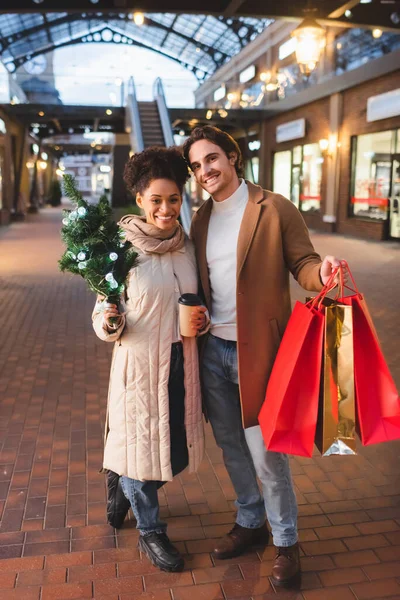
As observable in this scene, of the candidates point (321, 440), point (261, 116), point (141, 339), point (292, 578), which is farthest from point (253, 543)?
point (261, 116)

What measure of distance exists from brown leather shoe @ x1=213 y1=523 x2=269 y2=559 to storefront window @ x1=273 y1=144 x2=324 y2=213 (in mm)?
19017

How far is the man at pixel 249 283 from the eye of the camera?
246 centimetres

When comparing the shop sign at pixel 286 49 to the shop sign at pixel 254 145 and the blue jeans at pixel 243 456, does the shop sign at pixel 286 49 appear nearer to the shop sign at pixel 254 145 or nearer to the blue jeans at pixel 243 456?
the shop sign at pixel 254 145

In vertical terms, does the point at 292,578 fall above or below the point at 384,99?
below

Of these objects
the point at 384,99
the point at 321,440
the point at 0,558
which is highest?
the point at 384,99

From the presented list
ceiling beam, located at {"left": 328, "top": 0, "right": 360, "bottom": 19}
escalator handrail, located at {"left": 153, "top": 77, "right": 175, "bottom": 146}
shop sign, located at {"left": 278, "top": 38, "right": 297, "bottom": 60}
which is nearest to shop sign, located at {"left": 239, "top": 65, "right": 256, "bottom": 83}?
shop sign, located at {"left": 278, "top": 38, "right": 297, "bottom": 60}

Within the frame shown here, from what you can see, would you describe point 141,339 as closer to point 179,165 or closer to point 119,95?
point 179,165

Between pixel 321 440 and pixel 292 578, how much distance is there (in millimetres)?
701

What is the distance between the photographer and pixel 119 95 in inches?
901

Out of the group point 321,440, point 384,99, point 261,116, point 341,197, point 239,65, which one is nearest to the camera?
point 321,440

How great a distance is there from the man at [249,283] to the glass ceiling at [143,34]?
33856 millimetres

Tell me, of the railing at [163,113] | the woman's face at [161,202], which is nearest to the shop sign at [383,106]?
the railing at [163,113]

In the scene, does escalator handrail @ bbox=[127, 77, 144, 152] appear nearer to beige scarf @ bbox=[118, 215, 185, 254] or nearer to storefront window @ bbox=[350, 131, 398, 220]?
storefront window @ bbox=[350, 131, 398, 220]

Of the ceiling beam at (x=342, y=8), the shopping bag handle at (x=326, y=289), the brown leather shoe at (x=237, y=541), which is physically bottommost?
the brown leather shoe at (x=237, y=541)
